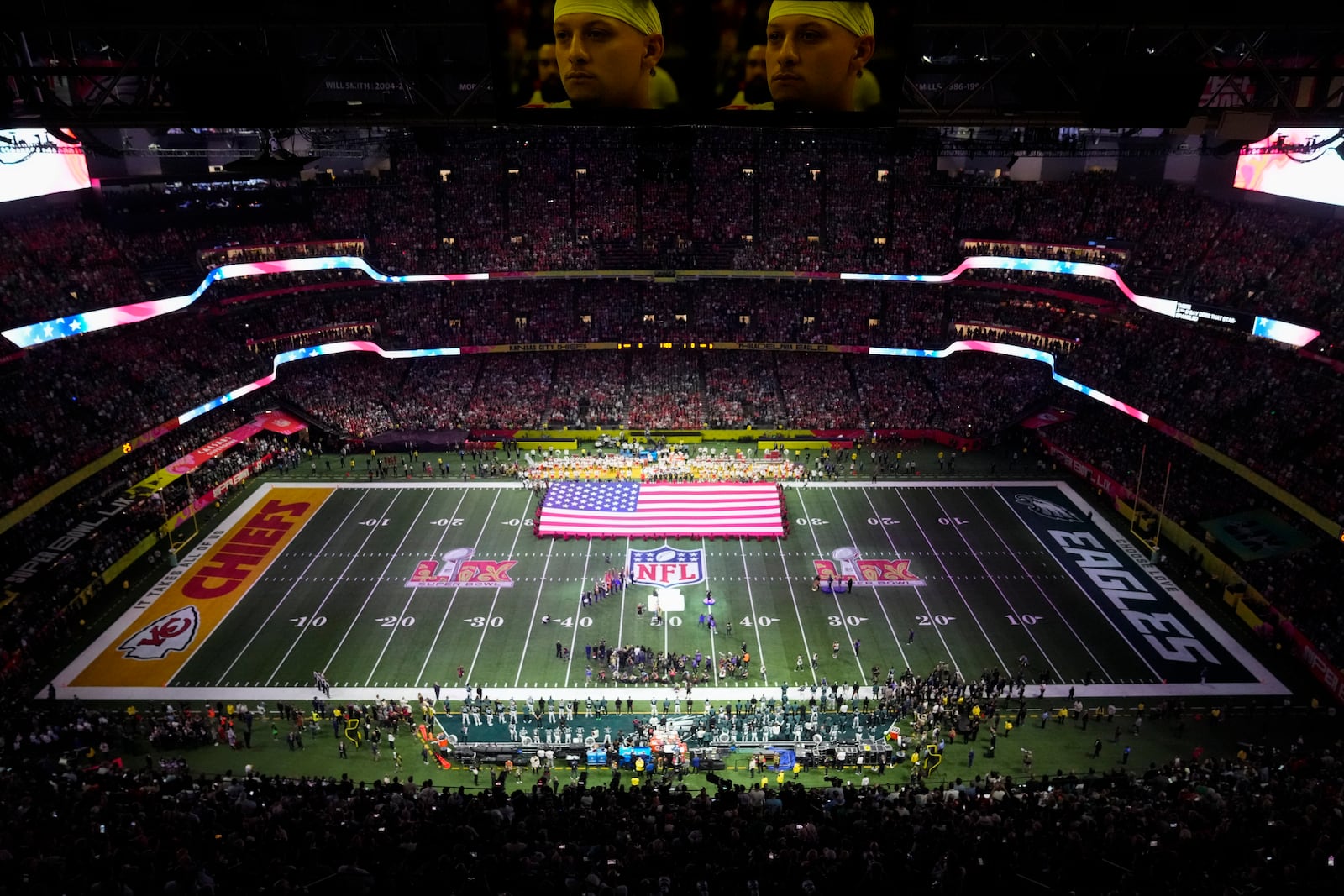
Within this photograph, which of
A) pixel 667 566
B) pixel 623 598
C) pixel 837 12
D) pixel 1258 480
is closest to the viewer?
pixel 837 12

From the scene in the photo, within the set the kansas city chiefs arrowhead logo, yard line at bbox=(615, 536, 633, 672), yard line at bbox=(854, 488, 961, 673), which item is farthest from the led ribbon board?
yard line at bbox=(615, 536, 633, 672)

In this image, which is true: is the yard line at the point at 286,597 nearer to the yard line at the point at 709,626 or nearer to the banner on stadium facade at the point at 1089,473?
the yard line at the point at 709,626

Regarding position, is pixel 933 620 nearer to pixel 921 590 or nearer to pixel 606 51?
pixel 921 590

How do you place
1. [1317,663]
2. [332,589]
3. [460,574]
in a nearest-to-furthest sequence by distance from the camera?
[1317,663] < [332,589] < [460,574]

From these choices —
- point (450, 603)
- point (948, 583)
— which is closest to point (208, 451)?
point (450, 603)

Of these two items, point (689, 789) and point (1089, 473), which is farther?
point (1089, 473)

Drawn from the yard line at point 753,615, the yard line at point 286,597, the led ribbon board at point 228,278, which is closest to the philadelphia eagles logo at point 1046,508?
the led ribbon board at point 228,278

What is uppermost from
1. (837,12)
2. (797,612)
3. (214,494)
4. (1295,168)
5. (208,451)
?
(837,12)
